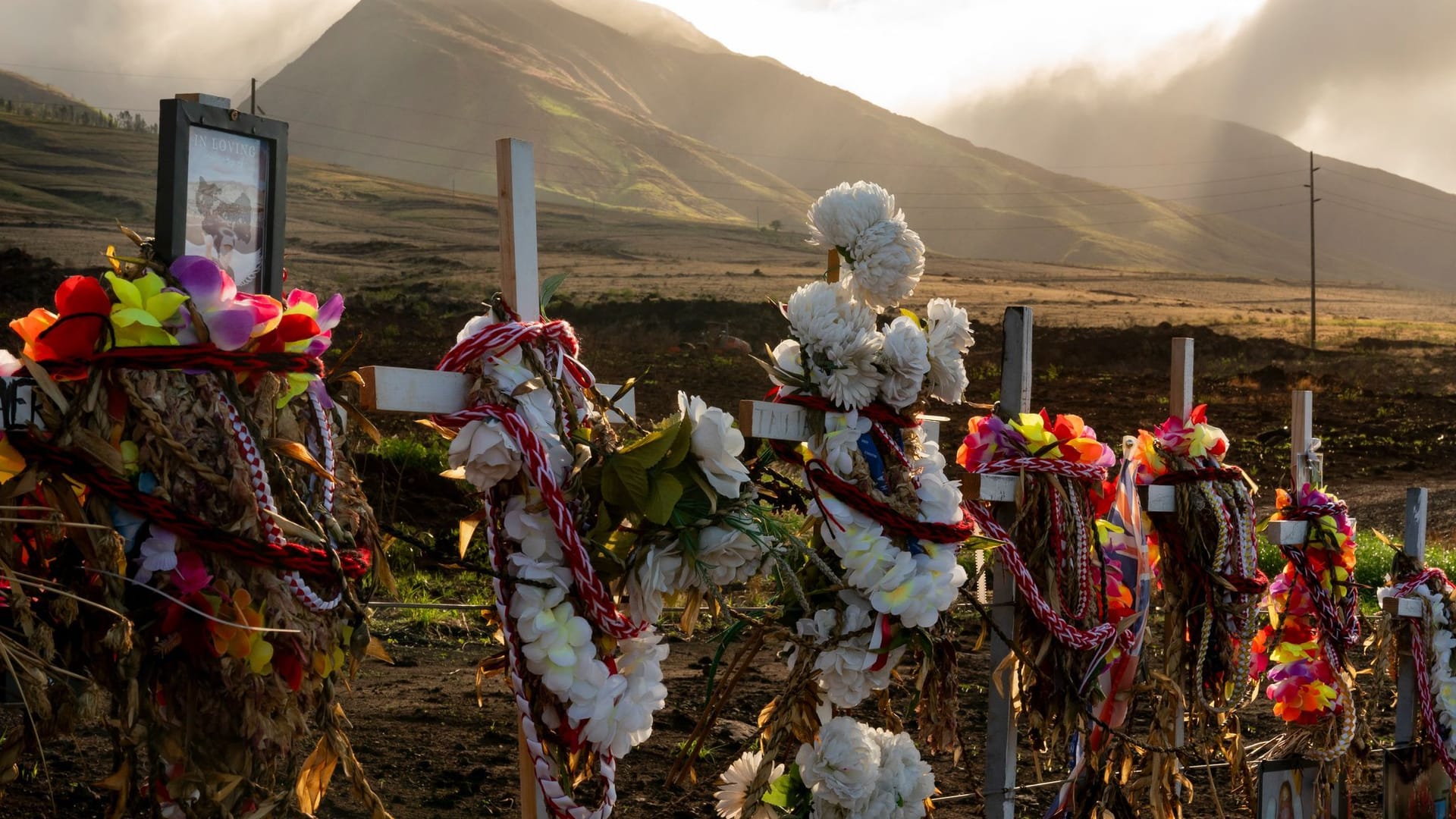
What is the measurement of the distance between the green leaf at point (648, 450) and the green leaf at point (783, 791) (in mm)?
998

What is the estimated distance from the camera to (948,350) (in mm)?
2756

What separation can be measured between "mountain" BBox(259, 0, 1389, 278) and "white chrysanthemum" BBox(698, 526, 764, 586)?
86.4 meters

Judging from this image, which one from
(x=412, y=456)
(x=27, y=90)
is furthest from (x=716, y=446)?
(x=27, y=90)

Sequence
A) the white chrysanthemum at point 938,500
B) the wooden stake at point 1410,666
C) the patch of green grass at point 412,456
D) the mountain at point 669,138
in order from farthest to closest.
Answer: the mountain at point 669,138 → the patch of green grass at point 412,456 → the wooden stake at point 1410,666 → the white chrysanthemum at point 938,500

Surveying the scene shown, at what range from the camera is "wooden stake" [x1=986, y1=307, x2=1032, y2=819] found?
3.18 m

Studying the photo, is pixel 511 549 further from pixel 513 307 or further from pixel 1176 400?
pixel 1176 400

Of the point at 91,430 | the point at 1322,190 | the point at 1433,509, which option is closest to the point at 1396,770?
the point at 91,430

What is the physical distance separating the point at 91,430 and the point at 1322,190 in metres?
168

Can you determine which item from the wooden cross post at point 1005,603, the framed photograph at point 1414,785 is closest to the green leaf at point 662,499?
the wooden cross post at point 1005,603

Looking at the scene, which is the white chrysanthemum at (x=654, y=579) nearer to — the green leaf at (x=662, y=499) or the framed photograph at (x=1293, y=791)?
the green leaf at (x=662, y=499)

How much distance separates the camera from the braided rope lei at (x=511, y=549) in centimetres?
201

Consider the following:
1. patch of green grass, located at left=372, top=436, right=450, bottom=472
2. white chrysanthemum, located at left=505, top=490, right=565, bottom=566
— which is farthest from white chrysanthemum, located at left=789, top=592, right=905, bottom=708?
patch of green grass, located at left=372, top=436, right=450, bottom=472

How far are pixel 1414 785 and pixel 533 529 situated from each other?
13.3 ft

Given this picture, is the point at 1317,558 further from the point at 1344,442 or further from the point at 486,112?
the point at 486,112
